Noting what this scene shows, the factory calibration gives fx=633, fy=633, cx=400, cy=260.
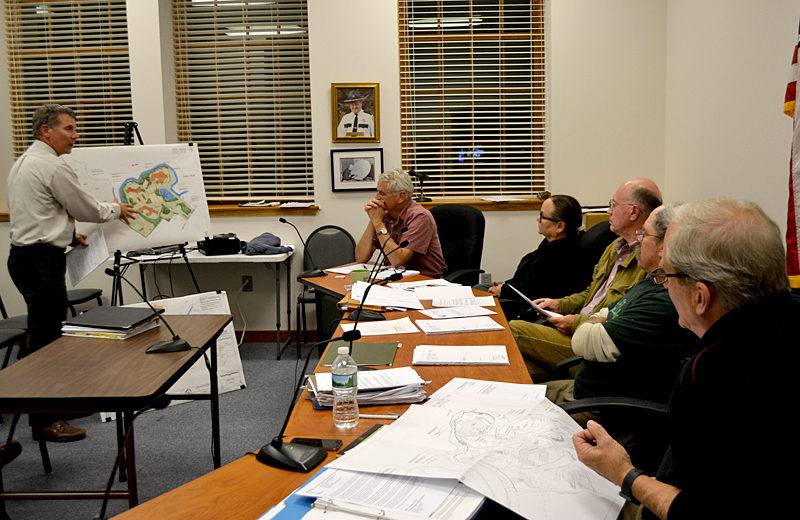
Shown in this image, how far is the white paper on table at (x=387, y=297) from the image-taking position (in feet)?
9.27

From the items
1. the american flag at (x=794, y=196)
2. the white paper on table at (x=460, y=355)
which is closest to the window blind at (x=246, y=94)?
the white paper on table at (x=460, y=355)

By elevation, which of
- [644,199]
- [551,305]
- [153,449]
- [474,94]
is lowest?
[153,449]

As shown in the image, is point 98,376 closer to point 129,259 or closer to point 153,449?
point 153,449

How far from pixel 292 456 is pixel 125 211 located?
2954 millimetres

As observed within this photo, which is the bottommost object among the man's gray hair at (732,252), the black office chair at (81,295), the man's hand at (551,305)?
the black office chair at (81,295)

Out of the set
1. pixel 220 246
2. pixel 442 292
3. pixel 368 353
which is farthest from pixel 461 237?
pixel 368 353

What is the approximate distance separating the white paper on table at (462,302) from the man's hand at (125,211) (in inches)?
80.1

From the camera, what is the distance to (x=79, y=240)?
12.3ft

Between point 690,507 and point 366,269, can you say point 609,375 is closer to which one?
point 690,507

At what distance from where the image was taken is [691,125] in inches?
166

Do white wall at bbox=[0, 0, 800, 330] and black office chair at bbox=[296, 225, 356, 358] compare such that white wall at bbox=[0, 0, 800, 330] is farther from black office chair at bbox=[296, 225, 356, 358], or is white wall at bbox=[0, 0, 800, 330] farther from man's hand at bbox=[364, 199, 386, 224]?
man's hand at bbox=[364, 199, 386, 224]

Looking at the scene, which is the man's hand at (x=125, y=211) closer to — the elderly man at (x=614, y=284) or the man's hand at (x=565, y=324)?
the elderly man at (x=614, y=284)

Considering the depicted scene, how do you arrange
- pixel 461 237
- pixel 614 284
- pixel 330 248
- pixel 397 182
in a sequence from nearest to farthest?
1. pixel 614 284
2. pixel 397 182
3. pixel 461 237
4. pixel 330 248

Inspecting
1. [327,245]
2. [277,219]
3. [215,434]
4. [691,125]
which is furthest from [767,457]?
[277,219]
